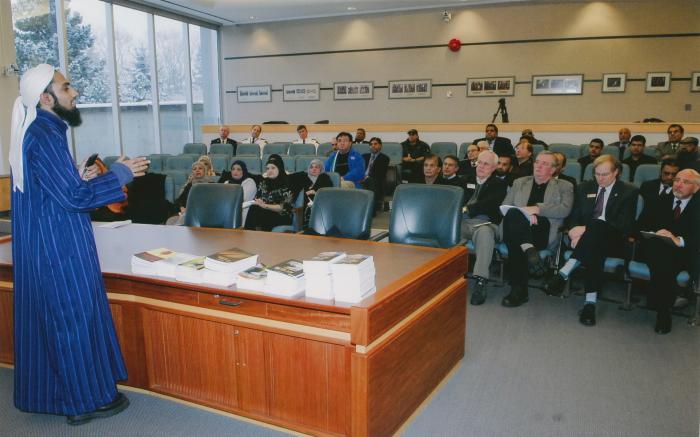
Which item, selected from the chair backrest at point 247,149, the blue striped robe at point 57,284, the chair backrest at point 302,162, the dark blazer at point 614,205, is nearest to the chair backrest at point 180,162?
the chair backrest at point 247,149

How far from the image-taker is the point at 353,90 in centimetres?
1332

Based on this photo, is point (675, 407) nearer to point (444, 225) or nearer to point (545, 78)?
point (444, 225)

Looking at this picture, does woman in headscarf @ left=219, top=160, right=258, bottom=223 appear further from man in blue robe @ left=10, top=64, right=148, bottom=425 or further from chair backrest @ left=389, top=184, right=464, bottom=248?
man in blue robe @ left=10, top=64, right=148, bottom=425

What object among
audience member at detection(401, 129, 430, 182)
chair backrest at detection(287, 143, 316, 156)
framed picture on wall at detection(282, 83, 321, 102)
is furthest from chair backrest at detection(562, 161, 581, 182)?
framed picture on wall at detection(282, 83, 321, 102)

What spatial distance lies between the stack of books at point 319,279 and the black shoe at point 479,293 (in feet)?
7.44

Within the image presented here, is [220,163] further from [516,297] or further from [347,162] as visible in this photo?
[516,297]

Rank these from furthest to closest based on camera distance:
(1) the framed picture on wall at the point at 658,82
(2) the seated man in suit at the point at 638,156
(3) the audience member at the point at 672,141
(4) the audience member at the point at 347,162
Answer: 1. (1) the framed picture on wall at the point at 658,82
2. (3) the audience member at the point at 672,141
3. (2) the seated man in suit at the point at 638,156
4. (4) the audience member at the point at 347,162

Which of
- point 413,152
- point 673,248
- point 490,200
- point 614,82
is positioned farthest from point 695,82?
point 673,248

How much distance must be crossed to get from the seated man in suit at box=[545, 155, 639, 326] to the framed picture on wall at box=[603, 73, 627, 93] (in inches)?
317

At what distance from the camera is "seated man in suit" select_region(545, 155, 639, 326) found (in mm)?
3932

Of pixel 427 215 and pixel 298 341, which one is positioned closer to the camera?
pixel 298 341

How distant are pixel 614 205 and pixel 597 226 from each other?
38 cm

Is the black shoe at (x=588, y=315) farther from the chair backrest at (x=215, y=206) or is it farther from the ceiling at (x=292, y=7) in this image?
the ceiling at (x=292, y=7)

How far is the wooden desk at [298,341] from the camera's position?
7.22 ft
